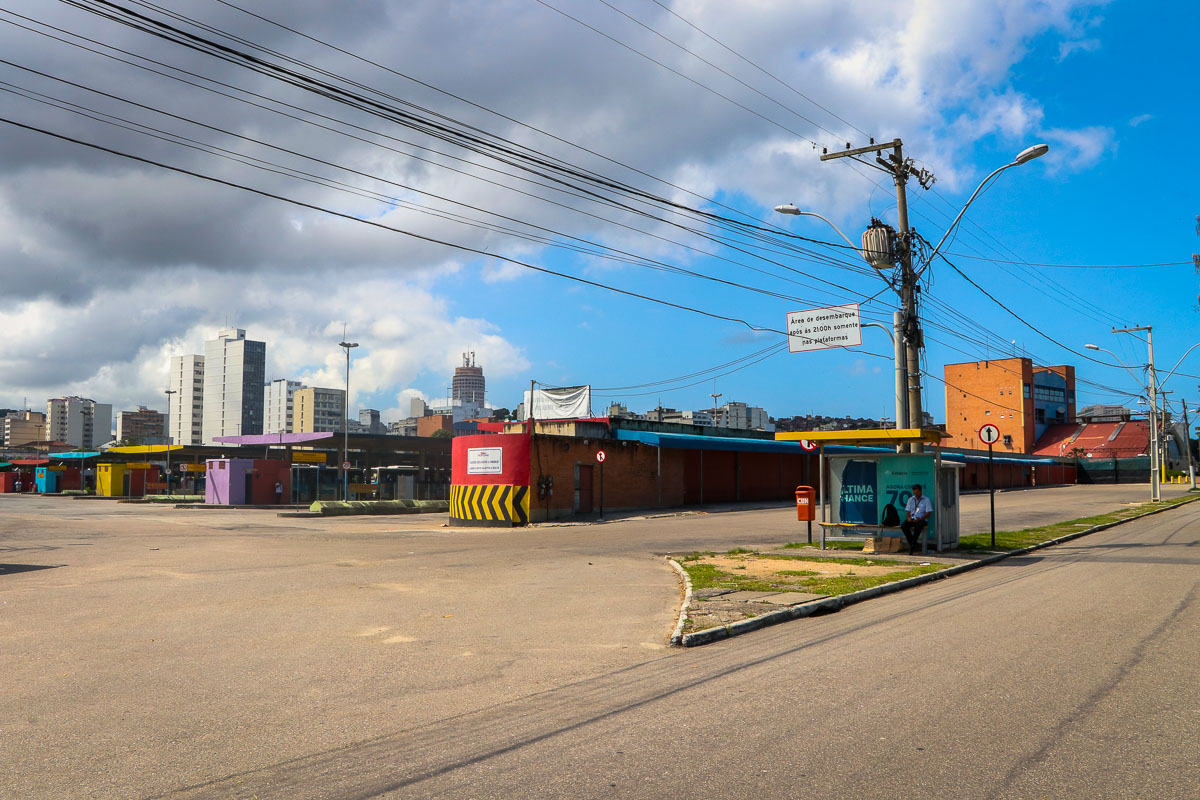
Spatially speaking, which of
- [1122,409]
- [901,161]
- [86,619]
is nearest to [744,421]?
[1122,409]

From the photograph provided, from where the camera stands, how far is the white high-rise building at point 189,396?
175 metres

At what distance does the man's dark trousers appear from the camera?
17672 millimetres

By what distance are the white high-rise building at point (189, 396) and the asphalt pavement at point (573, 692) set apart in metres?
179

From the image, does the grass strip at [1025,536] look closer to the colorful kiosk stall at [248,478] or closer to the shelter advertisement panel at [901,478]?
the shelter advertisement panel at [901,478]

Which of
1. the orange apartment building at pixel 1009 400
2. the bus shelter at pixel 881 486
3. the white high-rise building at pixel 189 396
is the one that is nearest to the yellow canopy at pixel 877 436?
the bus shelter at pixel 881 486

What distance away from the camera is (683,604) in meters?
11.1

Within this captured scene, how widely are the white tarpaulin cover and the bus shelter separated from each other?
2614cm

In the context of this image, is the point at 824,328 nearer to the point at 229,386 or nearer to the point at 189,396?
the point at 229,386

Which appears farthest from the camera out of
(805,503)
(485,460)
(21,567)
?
(485,460)

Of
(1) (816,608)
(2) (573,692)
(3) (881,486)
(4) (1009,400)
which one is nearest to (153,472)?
(3) (881,486)

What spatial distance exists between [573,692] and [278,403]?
186933 mm

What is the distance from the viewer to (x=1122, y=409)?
112 meters

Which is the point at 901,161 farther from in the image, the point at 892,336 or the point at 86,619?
the point at 86,619

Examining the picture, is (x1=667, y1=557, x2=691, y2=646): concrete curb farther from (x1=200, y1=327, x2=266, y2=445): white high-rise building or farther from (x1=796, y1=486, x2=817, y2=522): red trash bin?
(x1=200, y1=327, x2=266, y2=445): white high-rise building
